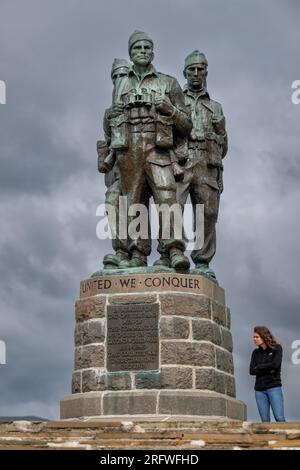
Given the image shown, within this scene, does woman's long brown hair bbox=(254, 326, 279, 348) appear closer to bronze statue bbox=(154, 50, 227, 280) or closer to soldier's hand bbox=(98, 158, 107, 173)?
bronze statue bbox=(154, 50, 227, 280)

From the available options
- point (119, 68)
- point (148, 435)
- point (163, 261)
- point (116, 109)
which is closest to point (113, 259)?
point (163, 261)

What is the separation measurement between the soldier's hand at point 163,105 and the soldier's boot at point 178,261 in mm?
2626

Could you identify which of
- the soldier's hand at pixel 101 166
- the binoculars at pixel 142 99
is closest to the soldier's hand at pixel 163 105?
the binoculars at pixel 142 99

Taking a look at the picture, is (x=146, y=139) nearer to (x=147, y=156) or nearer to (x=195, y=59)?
(x=147, y=156)

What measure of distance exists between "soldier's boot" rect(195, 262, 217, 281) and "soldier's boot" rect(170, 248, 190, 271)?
0.61 metres

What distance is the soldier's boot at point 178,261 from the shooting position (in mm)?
18344

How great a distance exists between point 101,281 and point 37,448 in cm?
482

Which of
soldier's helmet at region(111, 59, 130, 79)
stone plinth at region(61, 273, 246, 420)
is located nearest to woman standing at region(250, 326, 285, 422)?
stone plinth at region(61, 273, 246, 420)

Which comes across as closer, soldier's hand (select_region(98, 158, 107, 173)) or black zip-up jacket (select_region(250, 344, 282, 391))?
black zip-up jacket (select_region(250, 344, 282, 391))

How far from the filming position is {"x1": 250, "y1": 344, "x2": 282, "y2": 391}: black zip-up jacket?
16.9 metres

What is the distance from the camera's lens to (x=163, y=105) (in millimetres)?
18734

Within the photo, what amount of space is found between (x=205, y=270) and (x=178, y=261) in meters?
1.45

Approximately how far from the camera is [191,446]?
14.0 meters

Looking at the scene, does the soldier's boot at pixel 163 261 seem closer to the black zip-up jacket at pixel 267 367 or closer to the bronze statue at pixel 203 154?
the bronze statue at pixel 203 154
